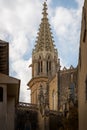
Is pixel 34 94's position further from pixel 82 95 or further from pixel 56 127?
pixel 82 95

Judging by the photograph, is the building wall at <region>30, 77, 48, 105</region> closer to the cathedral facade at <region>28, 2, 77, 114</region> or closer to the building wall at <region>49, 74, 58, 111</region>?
the cathedral facade at <region>28, 2, 77, 114</region>

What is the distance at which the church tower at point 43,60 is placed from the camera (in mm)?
89625

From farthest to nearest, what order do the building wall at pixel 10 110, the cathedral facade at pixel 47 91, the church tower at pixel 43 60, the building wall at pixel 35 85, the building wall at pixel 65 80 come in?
the church tower at pixel 43 60 < the building wall at pixel 35 85 < the building wall at pixel 65 80 < the building wall at pixel 10 110 < the cathedral facade at pixel 47 91

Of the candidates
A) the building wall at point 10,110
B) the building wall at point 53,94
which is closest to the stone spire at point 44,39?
the building wall at point 53,94

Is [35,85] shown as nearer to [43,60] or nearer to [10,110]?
[43,60]

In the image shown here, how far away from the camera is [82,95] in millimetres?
30047

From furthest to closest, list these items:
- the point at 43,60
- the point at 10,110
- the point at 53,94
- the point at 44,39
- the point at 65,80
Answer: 1. the point at 44,39
2. the point at 43,60
3. the point at 53,94
4. the point at 65,80
5. the point at 10,110

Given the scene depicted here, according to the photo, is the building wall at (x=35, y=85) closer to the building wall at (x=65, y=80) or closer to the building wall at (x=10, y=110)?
the building wall at (x=65, y=80)

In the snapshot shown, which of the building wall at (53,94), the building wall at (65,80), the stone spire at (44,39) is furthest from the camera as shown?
the stone spire at (44,39)

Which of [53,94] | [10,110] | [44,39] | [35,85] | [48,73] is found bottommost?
[10,110]

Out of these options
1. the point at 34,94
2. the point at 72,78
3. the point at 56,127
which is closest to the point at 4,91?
the point at 56,127

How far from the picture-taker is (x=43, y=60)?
91750 millimetres

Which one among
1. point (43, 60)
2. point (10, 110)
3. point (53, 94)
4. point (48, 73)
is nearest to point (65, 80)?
point (53, 94)

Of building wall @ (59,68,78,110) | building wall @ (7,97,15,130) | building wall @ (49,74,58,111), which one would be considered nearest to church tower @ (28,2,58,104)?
building wall @ (49,74,58,111)
